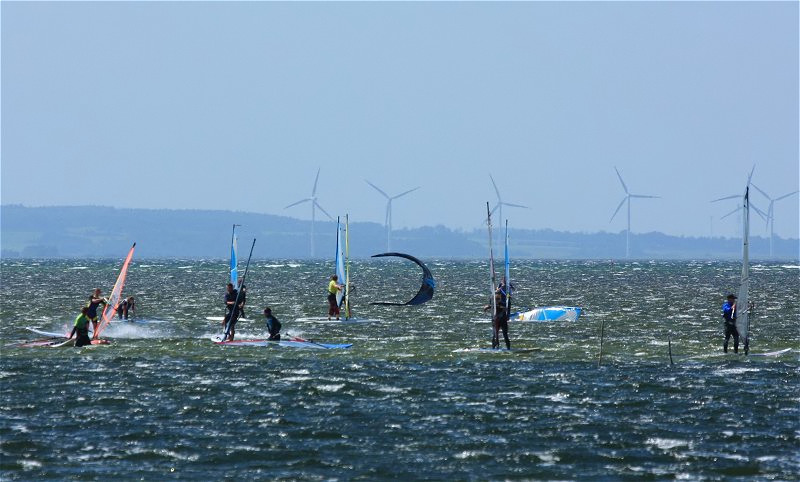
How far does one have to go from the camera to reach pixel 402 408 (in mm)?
30000

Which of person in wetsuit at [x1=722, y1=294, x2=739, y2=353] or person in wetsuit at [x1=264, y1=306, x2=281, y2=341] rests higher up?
person in wetsuit at [x1=722, y1=294, x2=739, y2=353]

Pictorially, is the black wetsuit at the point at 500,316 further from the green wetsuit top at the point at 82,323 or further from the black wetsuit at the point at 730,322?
the green wetsuit top at the point at 82,323

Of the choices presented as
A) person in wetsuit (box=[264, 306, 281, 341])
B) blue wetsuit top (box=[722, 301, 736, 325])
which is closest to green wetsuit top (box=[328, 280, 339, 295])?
person in wetsuit (box=[264, 306, 281, 341])

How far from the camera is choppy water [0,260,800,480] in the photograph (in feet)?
78.2

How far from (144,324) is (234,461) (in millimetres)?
31553

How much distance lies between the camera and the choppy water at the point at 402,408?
23.8 metres

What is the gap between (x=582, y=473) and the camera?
2295cm

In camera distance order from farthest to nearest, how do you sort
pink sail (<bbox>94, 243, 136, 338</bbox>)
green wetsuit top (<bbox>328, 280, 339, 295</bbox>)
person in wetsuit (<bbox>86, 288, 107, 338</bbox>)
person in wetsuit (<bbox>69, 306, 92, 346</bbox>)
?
green wetsuit top (<bbox>328, 280, 339, 295</bbox>)
pink sail (<bbox>94, 243, 136, 338</bbox>)
person in wetsuit (<bbox>69, 306, 92, 346</bbox>)
person in wetsuit (<bbox>86, 288, 107, 338</bbox>)

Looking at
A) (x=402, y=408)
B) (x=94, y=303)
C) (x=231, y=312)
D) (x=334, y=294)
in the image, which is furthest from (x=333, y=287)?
(x=402, y=408)

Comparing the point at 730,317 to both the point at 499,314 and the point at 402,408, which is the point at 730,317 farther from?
the point at 402,408

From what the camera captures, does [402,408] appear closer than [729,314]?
Yes

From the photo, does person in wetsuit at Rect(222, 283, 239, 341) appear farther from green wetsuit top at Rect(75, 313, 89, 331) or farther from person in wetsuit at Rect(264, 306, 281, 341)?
green wetsuit top at Rect(75, 313, 89, 331)

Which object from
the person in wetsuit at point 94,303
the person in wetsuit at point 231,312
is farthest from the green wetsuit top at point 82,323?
the person in wetsuit at point 231,312

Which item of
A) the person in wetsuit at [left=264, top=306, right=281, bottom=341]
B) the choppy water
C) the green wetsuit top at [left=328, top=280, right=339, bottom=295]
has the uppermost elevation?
the green wetsuit top at [left=328, top=280, right=339, bottom=295]
